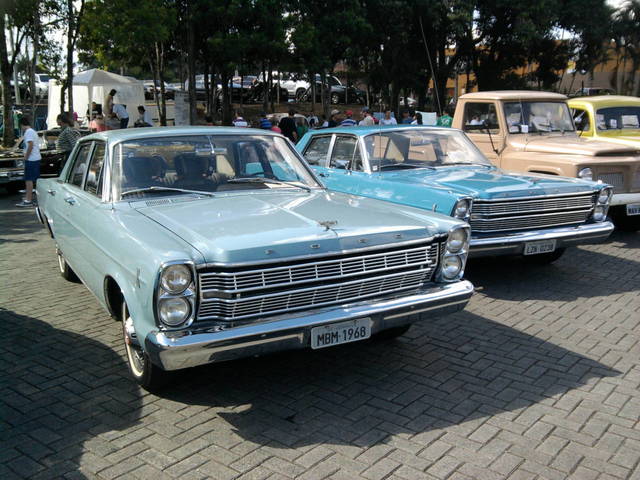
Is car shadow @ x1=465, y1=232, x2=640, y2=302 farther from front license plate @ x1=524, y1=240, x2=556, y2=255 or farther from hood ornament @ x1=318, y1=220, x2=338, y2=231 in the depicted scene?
hood ornament @ x1=318, y1=220, x2=338, y2=231

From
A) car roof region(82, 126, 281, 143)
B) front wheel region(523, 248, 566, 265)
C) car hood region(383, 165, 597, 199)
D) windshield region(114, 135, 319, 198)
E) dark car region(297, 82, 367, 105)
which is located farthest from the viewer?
dark car region(297, 82, 367, 105)

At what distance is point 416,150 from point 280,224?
156 inches

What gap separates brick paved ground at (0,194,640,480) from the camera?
131 inches

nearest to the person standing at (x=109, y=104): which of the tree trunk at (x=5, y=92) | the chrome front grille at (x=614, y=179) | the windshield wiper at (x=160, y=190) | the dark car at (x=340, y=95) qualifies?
the tree trunk at (x=5, y=92)

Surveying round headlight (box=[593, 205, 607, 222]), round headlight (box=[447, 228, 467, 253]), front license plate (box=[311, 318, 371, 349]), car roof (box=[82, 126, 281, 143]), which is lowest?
front license plate (box=[311, 318, 371, 349])

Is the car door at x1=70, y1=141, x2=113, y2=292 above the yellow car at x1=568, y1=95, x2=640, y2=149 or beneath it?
beneath

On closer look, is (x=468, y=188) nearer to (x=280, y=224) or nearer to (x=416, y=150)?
(x=416, y=150)

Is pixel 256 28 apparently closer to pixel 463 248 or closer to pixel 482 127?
pixel 482 127

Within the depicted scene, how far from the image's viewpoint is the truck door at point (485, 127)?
9.24 metres

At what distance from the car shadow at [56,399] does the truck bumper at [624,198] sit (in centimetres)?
671

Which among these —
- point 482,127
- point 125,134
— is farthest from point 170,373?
point 482,127

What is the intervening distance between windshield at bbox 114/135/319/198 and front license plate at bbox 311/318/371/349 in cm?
169

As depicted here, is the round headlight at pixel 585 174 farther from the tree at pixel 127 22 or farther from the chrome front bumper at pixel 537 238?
the tree at pixel 127 22

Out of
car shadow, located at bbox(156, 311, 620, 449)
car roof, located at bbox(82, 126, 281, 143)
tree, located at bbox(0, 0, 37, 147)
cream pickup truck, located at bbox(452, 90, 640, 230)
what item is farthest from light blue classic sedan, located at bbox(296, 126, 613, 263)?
tree, located at bbox(0, 0, 37, 147)
